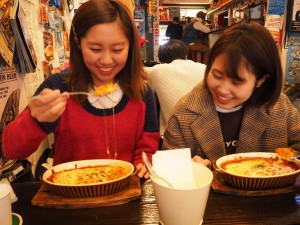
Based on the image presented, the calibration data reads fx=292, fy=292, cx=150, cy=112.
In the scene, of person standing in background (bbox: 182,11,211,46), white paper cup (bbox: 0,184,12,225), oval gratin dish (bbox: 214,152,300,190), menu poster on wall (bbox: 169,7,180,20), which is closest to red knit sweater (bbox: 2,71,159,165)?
oval gratin dish (bbox: 214,152,300,190)

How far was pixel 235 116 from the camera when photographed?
149cm

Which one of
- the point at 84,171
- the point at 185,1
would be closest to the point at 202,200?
the point at 84,171

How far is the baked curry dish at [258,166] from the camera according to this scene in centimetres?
101

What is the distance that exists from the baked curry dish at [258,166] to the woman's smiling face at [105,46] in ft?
2.00

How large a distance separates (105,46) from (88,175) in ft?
1.69

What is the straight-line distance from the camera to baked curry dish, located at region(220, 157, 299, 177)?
1.01 metres

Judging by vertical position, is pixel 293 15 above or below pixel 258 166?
Result: above

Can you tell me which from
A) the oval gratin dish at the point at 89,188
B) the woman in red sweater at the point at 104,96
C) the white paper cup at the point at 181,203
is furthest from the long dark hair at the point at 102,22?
the white paper cup at the point at 181,203

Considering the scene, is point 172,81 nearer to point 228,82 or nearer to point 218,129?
point 218,129

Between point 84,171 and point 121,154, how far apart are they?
40 centimetres

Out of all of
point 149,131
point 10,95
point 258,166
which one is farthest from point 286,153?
point 10,95

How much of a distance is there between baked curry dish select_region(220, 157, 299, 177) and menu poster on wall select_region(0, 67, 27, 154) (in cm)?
110

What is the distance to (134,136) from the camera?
146 centimetres

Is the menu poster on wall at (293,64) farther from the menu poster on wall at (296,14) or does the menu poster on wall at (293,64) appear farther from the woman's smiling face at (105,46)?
the woman's smiling face at (105,46)
